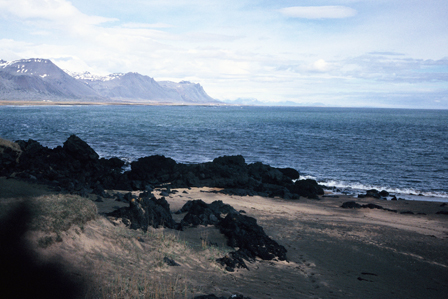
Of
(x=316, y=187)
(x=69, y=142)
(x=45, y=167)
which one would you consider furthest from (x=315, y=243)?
(x=69, y=142)

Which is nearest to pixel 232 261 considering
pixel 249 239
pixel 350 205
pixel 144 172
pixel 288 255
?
pixel 249 239

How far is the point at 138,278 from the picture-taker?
624 cm

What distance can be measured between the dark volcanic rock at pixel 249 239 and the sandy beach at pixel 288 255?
34cm

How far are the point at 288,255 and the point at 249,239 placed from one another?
1322 mm

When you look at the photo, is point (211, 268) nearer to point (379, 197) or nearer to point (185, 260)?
point (185, 260)

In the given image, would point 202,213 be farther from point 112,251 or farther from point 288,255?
point 112,251

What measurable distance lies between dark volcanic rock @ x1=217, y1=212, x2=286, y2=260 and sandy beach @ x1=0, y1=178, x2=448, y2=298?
338mm

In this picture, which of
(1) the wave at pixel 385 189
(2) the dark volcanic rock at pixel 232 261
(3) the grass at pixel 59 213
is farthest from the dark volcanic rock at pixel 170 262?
(1) the wave at pixel 385 189

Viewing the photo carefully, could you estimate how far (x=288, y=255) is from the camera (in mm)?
9859

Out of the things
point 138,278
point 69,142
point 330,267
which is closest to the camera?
point 138,278

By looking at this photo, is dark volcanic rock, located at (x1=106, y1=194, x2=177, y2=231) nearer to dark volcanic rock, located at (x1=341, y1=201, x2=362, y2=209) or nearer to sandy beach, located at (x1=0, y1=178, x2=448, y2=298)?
sandy beach, located at (x1=0, y1=178, x2=448, y2=298)

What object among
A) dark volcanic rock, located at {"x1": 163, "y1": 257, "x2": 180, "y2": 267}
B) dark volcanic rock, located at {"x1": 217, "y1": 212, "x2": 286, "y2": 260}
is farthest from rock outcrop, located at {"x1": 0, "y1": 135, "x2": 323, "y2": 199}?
dark volcanic rock, located at {"x1": 163, "y1": 257, "x2": 180, "y2": 267}

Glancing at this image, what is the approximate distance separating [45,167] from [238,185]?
10970 millimetres

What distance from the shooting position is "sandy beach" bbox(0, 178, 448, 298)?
6629 millimetres
